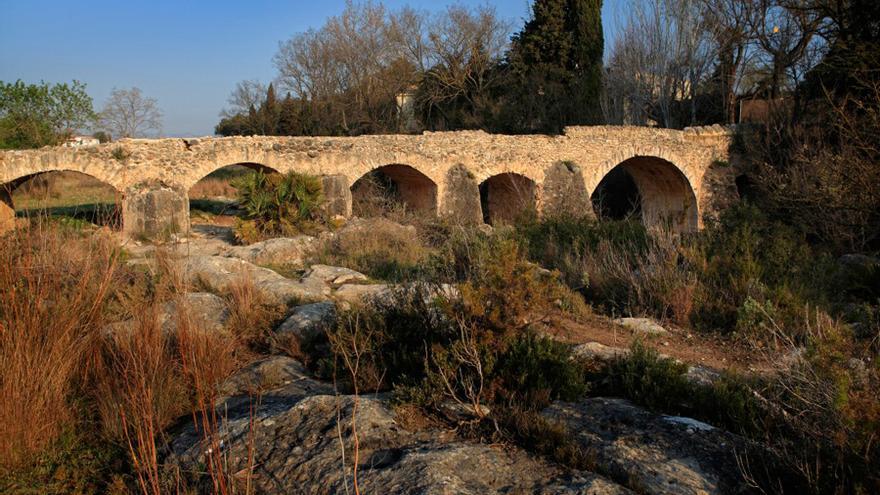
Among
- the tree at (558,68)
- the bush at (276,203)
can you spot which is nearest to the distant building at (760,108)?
the tree at (558,68)

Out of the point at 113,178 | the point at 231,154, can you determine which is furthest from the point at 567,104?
the point at 113,178

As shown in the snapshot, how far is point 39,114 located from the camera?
79.9 ft

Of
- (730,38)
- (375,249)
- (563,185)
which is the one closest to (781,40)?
(730,38)

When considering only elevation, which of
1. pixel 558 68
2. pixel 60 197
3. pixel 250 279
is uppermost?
pixel 558 68

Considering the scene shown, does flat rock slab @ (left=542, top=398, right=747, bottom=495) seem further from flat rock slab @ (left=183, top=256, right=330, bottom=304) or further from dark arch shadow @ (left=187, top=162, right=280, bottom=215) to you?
dark arch shadow @ (left=187, top=162, right=280, bottom=215)

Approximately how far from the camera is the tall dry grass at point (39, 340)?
302 centimetres

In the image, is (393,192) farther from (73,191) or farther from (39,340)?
(39,340)

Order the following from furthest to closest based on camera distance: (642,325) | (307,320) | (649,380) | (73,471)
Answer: (642,325) < (307,320) < (649,380) < (73,471)

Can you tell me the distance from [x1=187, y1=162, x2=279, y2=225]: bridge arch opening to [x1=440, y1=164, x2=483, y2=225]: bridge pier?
4.50 m

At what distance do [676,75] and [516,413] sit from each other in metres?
23.0

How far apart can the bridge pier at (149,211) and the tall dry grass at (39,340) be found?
9.05 m

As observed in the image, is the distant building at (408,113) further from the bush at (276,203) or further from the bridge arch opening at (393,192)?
the bush at (276,203)

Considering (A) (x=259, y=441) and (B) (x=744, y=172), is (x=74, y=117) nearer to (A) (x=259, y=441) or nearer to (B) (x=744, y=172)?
(B) (x=744, y=172)

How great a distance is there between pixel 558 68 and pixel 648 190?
6.69m
